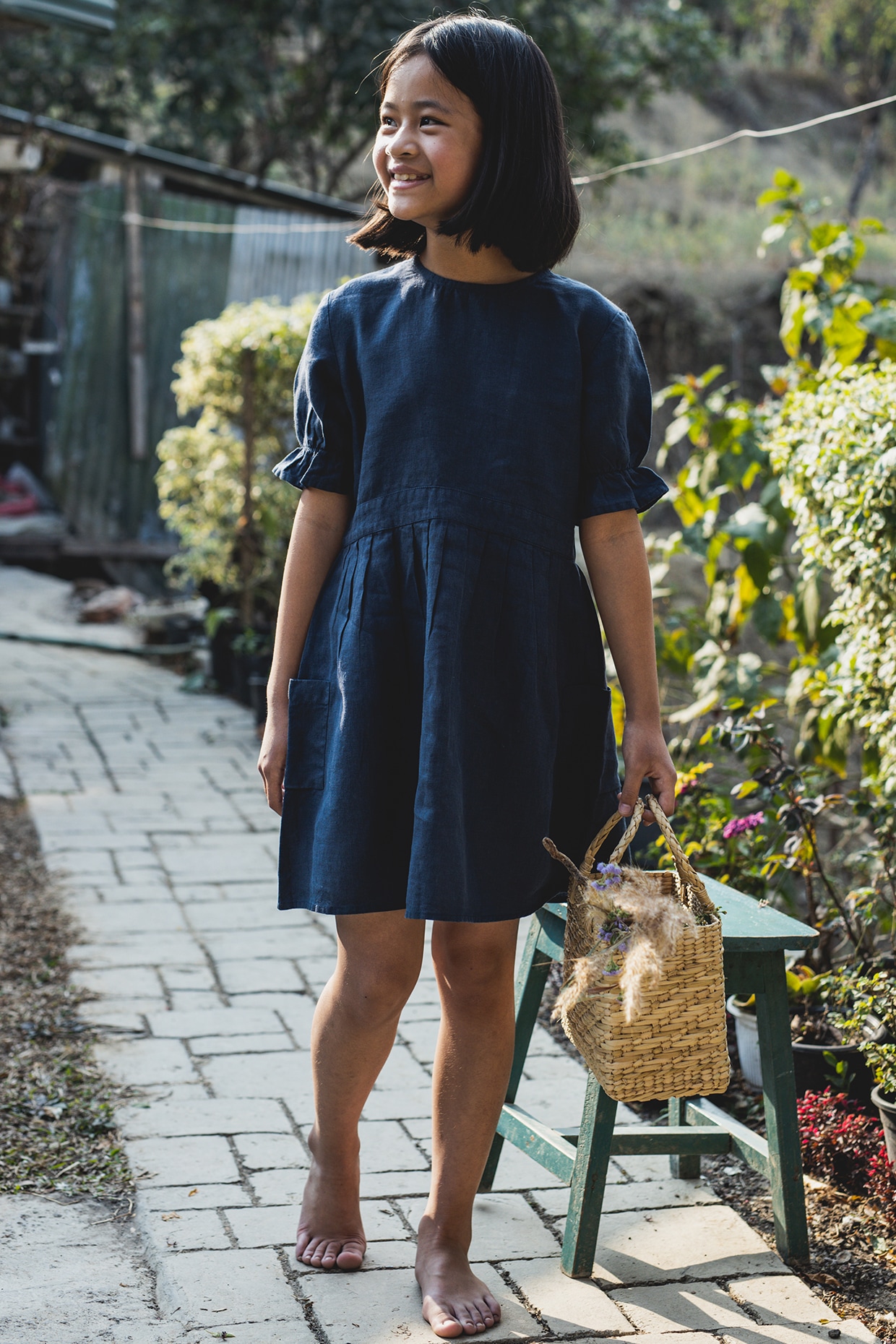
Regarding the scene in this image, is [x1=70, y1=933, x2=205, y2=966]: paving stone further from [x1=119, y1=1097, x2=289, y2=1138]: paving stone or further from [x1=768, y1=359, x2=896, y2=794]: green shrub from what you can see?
[x1=768, y1=359, x2=896, y2=794]: green shrub

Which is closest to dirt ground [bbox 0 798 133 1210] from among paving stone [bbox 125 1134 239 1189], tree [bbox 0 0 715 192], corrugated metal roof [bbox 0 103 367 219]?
paving stone [bbox 125 1134 239 1189]

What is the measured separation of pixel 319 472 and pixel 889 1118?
1467mm

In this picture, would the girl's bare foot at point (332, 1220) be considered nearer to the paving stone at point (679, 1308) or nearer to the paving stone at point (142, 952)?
the paving stone at point (679, 1308)

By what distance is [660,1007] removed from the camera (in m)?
1.81

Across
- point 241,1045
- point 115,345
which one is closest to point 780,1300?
point 241,1045

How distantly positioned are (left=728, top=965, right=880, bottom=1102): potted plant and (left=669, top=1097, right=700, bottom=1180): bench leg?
8.2 inches

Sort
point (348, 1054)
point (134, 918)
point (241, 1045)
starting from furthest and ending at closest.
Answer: point (134, 918), point (241, 1045), point (348, 1054)

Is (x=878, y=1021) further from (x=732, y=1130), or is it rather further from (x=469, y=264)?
(x=469, y=264)

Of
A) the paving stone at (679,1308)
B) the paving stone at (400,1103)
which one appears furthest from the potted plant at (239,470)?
the paving stone at (679,1308)

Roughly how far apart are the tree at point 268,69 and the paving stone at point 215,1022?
27.6 ft

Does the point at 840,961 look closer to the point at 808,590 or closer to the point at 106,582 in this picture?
the point at 808,590

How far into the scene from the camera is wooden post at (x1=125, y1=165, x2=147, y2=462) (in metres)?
9.90

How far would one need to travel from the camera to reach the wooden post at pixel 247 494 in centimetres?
654

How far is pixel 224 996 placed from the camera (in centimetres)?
335
